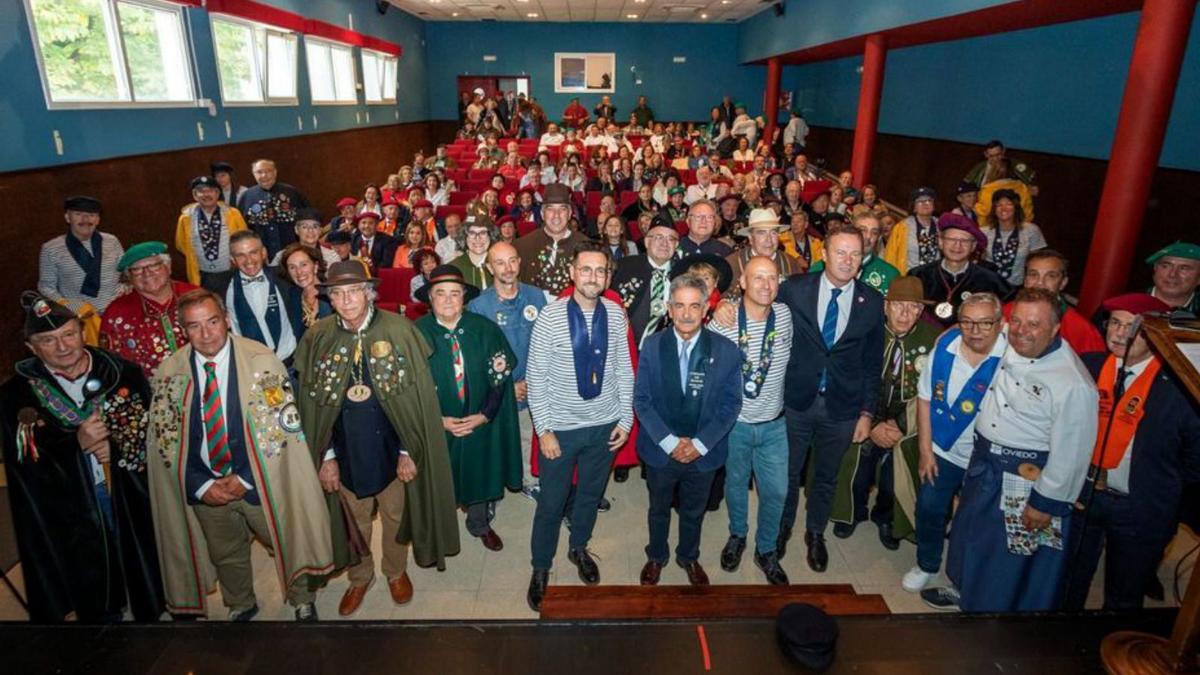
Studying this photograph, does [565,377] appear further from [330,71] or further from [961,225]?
[330,71]

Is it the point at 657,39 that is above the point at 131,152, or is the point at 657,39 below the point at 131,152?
above

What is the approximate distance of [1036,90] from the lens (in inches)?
342

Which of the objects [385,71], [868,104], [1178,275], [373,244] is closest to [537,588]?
[1178,275]

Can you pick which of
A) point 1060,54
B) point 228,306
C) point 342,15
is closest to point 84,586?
point 228,306

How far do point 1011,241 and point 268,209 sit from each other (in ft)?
24.0

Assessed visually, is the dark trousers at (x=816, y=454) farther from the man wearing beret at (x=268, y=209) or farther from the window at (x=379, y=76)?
the window at (x=379, y=76)

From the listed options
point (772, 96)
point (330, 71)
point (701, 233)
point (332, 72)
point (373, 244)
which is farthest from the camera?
point (772, 96)

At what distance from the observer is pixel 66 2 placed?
598 centimetres

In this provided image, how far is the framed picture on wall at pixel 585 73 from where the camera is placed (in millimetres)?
21453

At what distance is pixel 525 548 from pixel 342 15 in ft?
46.2

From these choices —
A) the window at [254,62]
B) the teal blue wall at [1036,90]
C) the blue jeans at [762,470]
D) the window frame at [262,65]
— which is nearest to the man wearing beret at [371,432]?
the blue jeans at [762,470]

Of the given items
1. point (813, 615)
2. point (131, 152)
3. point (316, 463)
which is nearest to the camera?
point (813, 615)

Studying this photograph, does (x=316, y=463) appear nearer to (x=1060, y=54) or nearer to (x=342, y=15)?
(x=1060, y=54)

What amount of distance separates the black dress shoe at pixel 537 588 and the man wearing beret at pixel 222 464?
1021mm
